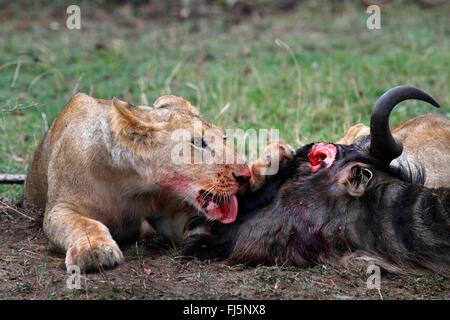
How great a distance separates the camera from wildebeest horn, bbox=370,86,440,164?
3.22 meters

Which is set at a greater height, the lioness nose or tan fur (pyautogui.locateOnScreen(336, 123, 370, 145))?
tan fur (pyautogui.locateOnScreen(336, 123, 370, 145))

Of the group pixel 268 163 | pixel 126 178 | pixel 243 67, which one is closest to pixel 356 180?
pixel 268 163

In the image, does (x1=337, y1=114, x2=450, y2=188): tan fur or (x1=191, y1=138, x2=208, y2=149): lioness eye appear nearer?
(x1=191, y1=138, x2=208, y2=149): lioness eye

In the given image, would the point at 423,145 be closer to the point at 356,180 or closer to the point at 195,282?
the point at 356,180

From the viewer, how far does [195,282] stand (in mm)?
3129

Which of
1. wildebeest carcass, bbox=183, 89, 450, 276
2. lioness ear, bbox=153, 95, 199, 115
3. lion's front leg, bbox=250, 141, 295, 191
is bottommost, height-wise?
wildebeest carcass, bbox=183, 89, 450, 276

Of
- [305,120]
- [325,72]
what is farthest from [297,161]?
[325,72]

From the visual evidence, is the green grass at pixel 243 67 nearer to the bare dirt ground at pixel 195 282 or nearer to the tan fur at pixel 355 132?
the tan fur at pixel 355 132

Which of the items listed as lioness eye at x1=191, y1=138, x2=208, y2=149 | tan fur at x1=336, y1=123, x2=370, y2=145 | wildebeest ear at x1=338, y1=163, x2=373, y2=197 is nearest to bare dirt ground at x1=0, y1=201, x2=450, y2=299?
wildebeest ear at x1=338, y1=163, x2=373, y2=197

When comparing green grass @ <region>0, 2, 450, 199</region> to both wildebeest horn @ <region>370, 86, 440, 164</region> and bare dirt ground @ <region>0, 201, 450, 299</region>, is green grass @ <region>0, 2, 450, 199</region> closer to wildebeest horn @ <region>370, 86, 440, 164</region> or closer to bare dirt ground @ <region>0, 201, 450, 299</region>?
bare dirt ground @ <region>0, 201, 450, 299</region>

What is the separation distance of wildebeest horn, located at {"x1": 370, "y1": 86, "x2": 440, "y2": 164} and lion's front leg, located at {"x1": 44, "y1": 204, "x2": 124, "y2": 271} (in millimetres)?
1443

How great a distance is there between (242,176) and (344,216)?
22.5 inches

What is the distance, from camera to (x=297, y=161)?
364 centimetres
